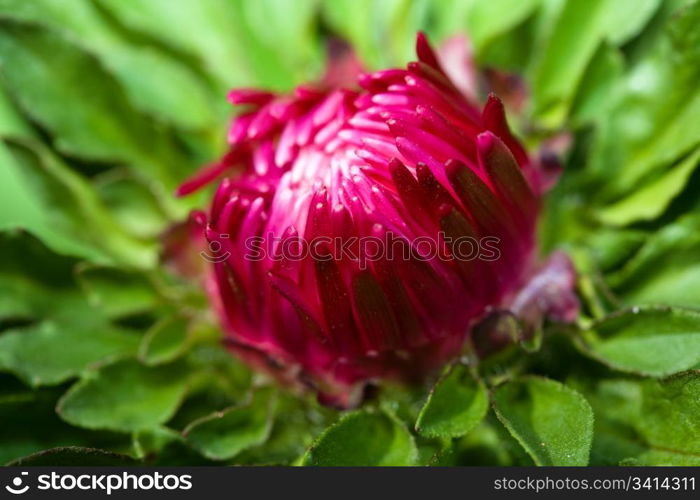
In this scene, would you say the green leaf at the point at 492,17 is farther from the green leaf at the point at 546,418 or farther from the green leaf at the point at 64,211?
the green leaf at the point at 64,211

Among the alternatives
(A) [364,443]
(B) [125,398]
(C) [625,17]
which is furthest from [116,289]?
(C) [625,17]

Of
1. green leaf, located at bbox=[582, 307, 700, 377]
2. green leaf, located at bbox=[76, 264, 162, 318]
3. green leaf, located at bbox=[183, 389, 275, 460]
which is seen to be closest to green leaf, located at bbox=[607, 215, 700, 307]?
green leaf, located at bbox=[582, 307, 700, 377]

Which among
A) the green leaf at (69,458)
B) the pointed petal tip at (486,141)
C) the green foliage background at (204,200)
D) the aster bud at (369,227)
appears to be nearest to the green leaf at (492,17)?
the green foliage background at (204,200)

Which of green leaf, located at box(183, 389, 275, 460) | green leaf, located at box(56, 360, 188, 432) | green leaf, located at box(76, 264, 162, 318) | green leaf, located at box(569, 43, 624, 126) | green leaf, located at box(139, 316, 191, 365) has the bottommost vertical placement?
green leaf, located at box(183, 389, 275, 460)

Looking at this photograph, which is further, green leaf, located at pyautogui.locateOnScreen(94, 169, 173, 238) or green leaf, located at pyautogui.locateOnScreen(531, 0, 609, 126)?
green leaf, located at pyautogui.locateOnScreen(94, 169, 173, 238)

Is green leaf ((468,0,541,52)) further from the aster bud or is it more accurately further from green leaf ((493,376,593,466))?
green leaf ((493,376,593,466))

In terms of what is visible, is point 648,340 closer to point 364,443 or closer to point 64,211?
point 364,443

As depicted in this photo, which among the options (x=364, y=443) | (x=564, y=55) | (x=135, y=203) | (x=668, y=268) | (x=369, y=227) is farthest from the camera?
(x=135, y=203)
